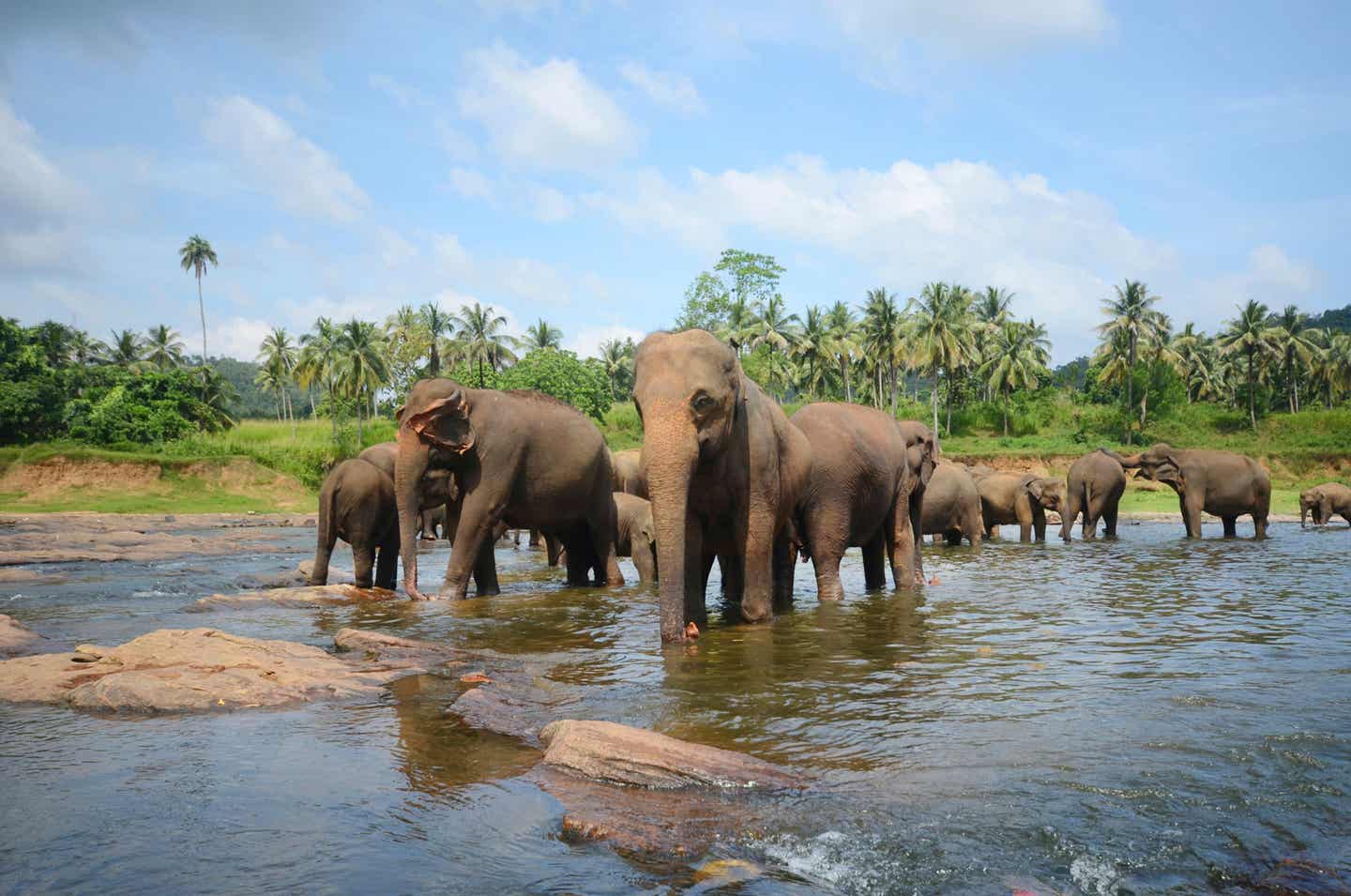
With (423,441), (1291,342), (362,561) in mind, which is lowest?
(362,561)

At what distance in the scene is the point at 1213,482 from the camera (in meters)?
25.4

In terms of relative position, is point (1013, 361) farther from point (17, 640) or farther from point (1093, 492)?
point (17, 640)

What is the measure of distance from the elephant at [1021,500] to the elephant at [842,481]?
1624cm

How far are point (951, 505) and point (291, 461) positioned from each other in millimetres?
42888

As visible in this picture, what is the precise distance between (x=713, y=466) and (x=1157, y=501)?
144 ft

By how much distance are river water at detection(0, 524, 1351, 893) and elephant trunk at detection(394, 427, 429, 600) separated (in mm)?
1935

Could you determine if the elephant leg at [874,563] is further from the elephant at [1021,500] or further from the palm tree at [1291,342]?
the palm tree at [1291,342]

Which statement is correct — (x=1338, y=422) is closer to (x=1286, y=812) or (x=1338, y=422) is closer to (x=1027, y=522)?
(x=1027, y=522)

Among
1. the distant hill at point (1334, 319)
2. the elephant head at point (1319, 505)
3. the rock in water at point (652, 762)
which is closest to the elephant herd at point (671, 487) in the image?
the rock in water at point (652, 762)

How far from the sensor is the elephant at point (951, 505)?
911 inches

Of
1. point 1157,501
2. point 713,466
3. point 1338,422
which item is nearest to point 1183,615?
point 713,466

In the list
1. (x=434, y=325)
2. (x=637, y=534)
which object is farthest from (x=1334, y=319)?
(x=637, y=534)

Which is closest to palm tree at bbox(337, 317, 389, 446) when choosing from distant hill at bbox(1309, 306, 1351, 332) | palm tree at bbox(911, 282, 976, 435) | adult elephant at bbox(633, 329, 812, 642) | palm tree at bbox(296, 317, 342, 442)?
palm tree at bbox(296, 317, 342, 442)

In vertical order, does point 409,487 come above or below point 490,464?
below
